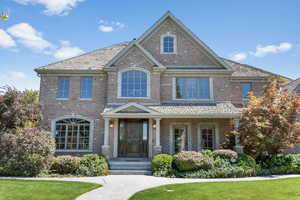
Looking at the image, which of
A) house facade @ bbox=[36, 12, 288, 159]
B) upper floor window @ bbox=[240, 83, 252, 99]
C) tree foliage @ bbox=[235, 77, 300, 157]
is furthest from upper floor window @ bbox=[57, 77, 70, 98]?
upper floor window @ bbox=[240, 83, 252, 99]

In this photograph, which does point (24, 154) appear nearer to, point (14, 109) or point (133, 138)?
point (14, 109)

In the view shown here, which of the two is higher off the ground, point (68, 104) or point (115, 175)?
point (68, 104)

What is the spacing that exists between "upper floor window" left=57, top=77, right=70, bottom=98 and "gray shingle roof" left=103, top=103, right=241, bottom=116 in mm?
3622

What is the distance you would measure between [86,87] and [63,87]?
1.69 meters

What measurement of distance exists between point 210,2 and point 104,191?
11.2 meters

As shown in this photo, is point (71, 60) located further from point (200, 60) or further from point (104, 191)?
point (104, 191)

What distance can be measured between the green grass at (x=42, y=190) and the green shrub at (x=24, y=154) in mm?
1986

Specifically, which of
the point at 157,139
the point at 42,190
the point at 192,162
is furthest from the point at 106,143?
the point at 42,190

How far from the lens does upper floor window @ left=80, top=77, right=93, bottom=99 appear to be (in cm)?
1658

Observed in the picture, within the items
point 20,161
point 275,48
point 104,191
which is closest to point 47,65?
point 20,161

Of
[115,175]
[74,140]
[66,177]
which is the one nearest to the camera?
[66,177]

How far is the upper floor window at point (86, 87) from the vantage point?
16.6 meters

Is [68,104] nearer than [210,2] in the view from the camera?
No

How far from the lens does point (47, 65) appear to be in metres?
17.2
